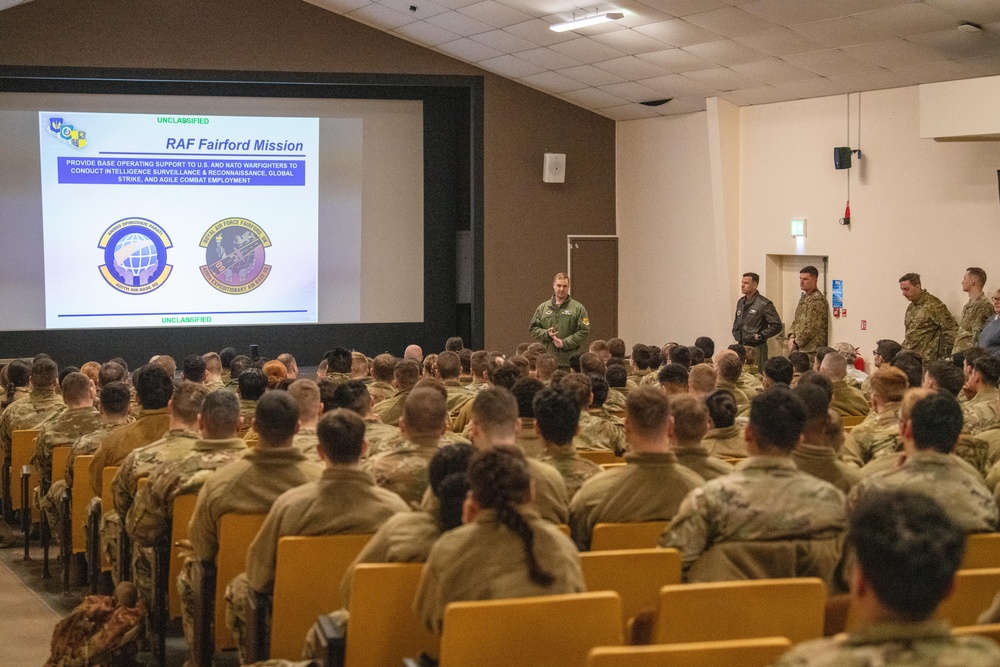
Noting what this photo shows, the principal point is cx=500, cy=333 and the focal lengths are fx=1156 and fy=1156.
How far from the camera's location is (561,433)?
13.8 ft

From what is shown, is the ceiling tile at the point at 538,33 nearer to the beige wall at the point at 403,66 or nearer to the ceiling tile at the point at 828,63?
the beige wall at the point at 403,66

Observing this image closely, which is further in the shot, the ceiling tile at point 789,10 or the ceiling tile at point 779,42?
the ceiling tile at point 779,42

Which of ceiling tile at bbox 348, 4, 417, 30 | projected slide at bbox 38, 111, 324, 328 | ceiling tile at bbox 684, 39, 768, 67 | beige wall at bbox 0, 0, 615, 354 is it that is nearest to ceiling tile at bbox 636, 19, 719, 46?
ceiling tile at bbox 684, 39, 768, 67

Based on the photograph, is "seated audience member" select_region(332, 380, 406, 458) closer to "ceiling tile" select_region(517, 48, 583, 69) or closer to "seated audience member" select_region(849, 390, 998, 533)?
"seated audience member" select_region(849, 390, 998, 533)

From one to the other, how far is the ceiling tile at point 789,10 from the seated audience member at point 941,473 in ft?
19.8

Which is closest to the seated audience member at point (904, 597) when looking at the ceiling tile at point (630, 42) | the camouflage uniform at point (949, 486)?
the camouflage uniform at point (949, 486)

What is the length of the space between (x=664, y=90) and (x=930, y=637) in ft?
36.6

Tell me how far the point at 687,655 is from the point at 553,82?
11580mm

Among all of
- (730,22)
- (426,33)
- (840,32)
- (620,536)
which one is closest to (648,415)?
(620,536)

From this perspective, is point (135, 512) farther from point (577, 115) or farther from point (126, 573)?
point (577, 115)

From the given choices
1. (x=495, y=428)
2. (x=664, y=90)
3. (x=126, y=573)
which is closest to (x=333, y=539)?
(x=495, y=428)

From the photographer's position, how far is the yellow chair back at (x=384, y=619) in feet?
9.95

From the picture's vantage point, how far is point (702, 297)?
13062 mm

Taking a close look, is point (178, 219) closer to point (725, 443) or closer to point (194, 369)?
point (194, 369)
